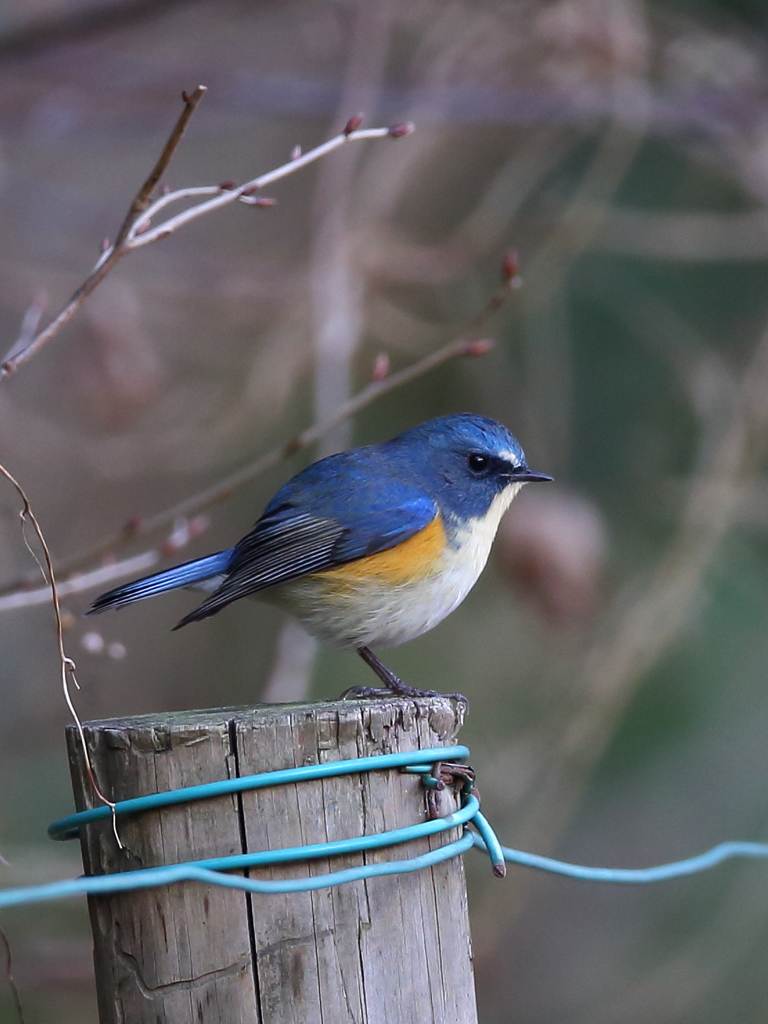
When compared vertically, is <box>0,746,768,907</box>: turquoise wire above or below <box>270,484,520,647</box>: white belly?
below

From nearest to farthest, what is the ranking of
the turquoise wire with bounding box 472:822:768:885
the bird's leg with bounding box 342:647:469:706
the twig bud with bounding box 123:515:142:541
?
the turquoise wire with bounding box 472:822:768:885, the bird's leg with bounding box 342:647:469:706, the twig bud with bounding box 123:515:142:541

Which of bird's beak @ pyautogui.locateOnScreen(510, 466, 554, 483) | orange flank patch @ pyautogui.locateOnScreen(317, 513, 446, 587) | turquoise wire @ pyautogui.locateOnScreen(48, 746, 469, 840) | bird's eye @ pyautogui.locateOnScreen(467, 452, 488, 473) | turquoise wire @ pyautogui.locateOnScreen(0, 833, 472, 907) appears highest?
bird's eye @ pyautogui.locateOnScreen(467, 452, 488, 473)

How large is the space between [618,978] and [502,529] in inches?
120

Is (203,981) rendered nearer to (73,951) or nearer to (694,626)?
(73,951)

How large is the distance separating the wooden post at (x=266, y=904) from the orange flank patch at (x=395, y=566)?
1.20 meters

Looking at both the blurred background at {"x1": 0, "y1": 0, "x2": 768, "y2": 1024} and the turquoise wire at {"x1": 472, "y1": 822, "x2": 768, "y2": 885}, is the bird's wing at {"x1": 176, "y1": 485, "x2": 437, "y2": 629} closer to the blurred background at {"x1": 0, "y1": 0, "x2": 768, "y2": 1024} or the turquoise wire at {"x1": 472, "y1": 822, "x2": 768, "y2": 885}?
Result: the blurred background at {"x1": 0, "y1": 0, "x2": 768, "y2": 1024}

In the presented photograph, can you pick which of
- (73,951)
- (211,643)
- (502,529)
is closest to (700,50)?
(502,529)

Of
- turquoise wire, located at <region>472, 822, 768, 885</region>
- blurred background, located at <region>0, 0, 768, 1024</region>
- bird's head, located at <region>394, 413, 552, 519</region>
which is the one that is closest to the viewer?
turquoise wire, located at <region>472, 822, 768, 885</region>

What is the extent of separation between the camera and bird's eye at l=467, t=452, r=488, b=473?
3.52 m

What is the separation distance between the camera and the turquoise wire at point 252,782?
1777 millimetres

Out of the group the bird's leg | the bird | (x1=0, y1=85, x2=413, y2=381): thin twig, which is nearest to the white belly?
the bird

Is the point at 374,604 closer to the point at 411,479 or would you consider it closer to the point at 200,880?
the point at 411,479

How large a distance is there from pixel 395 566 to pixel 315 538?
0.23 meters

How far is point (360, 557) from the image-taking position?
3.10 m
